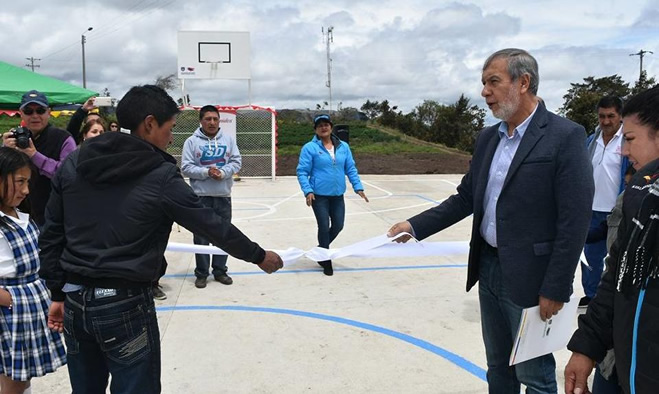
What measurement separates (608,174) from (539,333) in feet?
8.70

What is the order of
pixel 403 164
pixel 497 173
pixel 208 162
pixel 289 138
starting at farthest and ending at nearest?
1. pixel 289 138
2. pixel 403 164
3. pixel 208 162
4. pixel 497 173

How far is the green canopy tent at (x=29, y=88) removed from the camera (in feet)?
21.7

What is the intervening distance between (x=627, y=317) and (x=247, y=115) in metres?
18.9

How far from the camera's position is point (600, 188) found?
453 cm

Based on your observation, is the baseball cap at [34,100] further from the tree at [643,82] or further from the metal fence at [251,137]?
the tree at [643,82]

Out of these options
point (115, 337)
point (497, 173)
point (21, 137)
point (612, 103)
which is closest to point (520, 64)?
point (497, 173)

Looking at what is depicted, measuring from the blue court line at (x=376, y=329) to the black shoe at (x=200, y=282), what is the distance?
24.1 inches

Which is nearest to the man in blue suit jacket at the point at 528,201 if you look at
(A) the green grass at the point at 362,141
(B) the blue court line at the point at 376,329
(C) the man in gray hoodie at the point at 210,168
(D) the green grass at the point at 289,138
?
(B) the blue court line at the point at 376,329

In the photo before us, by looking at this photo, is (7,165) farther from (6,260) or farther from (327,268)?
(327,268)

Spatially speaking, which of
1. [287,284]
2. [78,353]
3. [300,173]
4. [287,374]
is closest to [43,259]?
[78,353]

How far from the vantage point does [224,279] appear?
19.1 feet

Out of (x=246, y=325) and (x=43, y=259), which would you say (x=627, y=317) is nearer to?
(x=43, y=259)


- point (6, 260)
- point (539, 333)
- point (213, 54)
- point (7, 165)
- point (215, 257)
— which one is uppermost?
point (213, 54)

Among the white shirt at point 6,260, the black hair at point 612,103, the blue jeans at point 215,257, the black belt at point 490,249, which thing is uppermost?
the black hair at point 612,103
